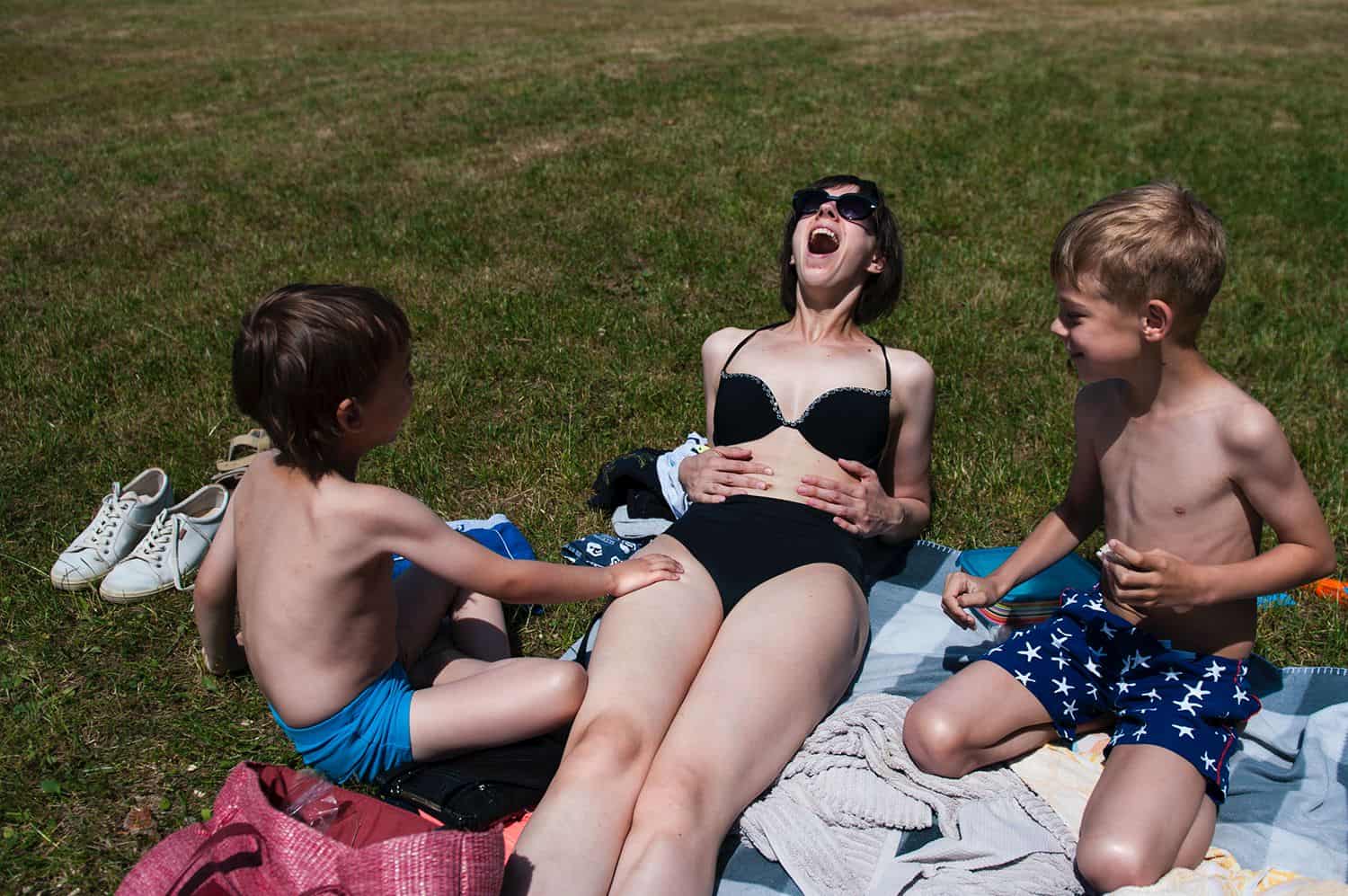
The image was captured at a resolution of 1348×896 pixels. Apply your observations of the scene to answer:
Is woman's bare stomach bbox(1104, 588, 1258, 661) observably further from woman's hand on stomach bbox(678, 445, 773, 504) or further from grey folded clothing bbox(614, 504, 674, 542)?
grey folded clothing bbox(614, 504, 674, 542)

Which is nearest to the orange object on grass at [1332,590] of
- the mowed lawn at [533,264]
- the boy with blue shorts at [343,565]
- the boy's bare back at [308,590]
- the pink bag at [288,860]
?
the mowed lawn at [533,264]

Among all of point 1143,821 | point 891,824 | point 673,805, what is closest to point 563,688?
point 673,805

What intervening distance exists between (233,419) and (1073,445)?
428 cm

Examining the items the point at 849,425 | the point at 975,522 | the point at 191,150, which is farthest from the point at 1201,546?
the point at 191,150

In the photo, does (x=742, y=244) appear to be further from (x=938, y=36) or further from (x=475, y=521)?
(x=938, y=36)

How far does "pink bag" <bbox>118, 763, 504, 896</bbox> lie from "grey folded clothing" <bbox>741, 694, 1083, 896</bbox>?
95 cm

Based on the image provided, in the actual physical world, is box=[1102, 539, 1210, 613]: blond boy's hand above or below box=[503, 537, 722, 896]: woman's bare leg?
above

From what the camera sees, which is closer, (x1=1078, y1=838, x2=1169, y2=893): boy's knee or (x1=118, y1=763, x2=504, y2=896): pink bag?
(x1=118, y1=763, x2=504, y2=896): pink bag

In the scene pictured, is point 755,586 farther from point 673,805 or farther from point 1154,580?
point 1154,580

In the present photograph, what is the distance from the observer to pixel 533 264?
7445 mm

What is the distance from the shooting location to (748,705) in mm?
2951

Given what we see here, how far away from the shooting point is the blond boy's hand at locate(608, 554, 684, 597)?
3346 mm

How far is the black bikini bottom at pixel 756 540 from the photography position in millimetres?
3465

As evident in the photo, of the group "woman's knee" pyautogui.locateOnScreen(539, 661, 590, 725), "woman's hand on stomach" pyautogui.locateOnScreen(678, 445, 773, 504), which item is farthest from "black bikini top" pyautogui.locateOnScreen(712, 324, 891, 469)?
"woman's knee" pyautogui.locateOnScreen(539, 661, 590, 725)
